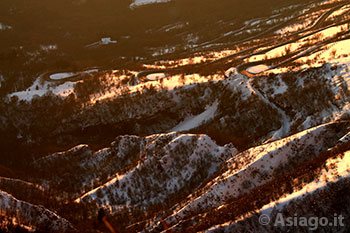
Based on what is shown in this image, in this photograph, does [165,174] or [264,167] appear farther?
[165,174]

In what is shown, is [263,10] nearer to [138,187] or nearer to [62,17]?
[62,17]

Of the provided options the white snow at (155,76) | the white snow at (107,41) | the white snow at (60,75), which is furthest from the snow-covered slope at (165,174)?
the white snow at (107,41)

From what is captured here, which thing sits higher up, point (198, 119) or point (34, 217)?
point (34, 217)

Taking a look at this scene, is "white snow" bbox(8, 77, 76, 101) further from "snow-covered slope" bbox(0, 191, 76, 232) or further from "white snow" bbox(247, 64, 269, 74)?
"snow-covered slope" bbox(0, 191, 76, 232)

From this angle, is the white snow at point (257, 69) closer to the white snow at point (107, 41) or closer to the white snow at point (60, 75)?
the white snow at point (60, 75)

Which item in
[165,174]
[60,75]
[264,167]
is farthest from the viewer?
[60,75]

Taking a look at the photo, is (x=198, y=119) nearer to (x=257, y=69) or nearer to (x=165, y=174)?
(x=257, y=69)

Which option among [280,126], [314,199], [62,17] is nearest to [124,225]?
[314,199]

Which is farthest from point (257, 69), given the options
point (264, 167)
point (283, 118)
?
point (264, 167)
